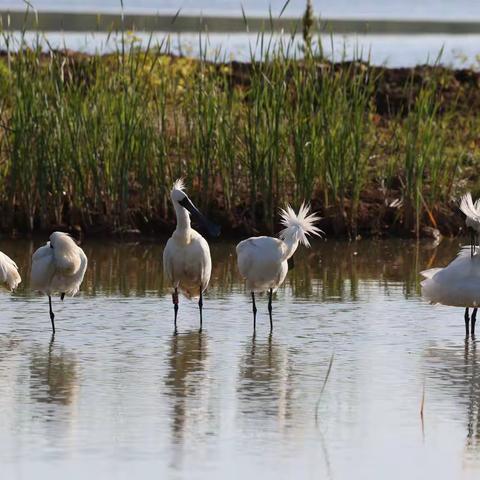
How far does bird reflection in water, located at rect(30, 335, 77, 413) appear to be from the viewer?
8.92 metres

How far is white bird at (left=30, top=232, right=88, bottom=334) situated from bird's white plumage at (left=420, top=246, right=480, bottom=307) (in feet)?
8.53

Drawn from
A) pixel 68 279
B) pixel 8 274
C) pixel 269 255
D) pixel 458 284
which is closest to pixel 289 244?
pixel 269 255

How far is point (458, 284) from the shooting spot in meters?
10.9

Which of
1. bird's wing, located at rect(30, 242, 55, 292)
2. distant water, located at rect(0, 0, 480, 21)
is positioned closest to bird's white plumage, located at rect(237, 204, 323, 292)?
bird's wing, located at rect(30, 242, 55, 292)

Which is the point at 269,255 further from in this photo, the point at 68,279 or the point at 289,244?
the point at 68,279

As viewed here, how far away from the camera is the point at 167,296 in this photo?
12625 mm

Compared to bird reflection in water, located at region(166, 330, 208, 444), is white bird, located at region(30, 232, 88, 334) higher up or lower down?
higher up

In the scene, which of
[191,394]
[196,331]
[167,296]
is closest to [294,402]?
[191,394]

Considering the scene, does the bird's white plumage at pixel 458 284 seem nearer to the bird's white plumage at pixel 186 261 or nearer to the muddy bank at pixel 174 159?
the bird's white plumage at pixel 186 261

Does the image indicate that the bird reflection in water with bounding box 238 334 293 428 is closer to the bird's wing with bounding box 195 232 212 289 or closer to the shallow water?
the shallow water

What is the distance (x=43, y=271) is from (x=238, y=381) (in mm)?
2526

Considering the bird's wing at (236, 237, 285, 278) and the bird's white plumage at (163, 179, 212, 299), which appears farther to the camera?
the bird's white plumage at (163, 179, 212, 299)

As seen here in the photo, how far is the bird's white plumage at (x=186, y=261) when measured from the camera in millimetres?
11703

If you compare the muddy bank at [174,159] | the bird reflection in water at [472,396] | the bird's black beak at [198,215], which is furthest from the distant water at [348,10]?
the bird reflection in water at [472,396]
